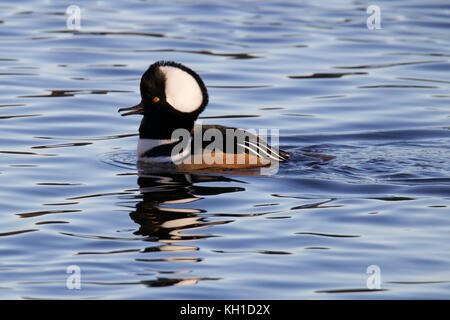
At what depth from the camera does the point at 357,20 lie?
19.1 m

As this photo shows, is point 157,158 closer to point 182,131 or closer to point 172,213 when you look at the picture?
point 182,131

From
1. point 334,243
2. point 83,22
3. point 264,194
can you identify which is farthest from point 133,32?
point 334,243

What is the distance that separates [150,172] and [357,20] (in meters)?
10.0

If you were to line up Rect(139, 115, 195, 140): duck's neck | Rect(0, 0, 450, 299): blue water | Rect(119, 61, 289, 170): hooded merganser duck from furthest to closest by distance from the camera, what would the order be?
Rect(139, 115, 195, 140): duck's neck
Rect(119, 61, 289, 170): hooded merganser duck
Rect(0, 0, 450, 299): blue water

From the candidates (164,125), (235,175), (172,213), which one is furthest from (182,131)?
(172,213)

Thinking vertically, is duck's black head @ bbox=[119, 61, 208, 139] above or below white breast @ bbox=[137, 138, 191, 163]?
above

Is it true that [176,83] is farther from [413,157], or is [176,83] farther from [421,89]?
[421,89]

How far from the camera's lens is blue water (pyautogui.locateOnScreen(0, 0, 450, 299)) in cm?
716

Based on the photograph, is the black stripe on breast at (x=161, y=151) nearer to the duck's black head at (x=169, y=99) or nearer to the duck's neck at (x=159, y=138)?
the duck's neck at (x=159, y=138)

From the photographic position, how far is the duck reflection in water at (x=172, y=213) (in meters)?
7.42

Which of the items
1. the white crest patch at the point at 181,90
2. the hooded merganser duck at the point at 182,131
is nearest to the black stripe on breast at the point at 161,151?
the hooded merganser duck at the point at 182,131

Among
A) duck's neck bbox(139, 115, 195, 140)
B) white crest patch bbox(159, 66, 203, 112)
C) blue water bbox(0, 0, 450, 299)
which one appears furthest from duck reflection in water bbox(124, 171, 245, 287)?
white crest patch bbox(159, 66, 203, 112)

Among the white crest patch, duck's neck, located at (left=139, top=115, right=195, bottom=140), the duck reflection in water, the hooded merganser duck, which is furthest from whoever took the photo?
duck's neck, located at (left=139, top=115, right=195, bottom=140)

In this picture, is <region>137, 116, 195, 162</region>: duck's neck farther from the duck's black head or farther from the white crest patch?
the white crest patch
